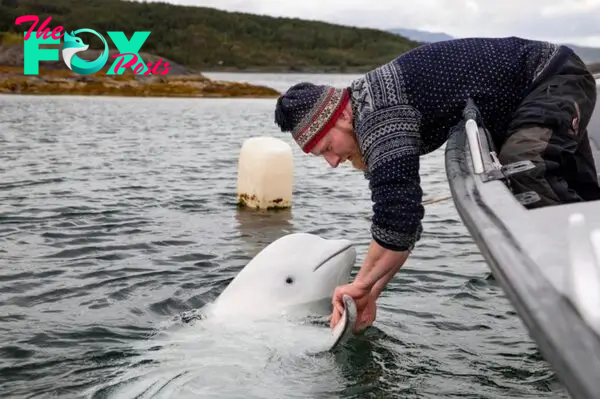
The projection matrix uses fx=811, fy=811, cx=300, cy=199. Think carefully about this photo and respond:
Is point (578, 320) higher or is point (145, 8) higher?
point (145, 8)

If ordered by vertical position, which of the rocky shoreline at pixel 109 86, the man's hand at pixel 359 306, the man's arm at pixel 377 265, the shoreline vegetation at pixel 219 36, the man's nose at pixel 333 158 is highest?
the shoreline vegetation at pixel 219 36

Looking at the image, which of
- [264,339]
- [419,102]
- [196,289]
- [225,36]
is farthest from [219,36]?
[419,102]

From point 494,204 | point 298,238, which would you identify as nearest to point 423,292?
point 298,238

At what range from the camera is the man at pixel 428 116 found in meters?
4.11

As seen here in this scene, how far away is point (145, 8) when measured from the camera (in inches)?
5728

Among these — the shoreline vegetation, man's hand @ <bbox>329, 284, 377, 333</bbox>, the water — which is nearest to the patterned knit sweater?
man's hand @ <bbox>329, 284, 377, 333</bbox>

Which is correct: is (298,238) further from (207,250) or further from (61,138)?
(61,138)

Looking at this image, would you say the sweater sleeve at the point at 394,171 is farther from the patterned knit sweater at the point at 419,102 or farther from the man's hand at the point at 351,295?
the man's hand at the point at 351,295

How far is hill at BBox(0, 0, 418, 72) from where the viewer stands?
127 m

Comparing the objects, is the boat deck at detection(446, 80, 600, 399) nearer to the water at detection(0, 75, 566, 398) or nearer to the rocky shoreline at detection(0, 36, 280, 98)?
the water at detection(0, 75, 566, 398)

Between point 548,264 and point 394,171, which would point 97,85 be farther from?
point 548,264

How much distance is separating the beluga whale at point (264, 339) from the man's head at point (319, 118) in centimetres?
88

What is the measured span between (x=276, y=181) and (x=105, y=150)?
10067mm

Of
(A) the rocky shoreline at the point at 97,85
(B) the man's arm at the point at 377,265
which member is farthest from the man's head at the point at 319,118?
(A) the rocky shoreline at the point at 97,85
